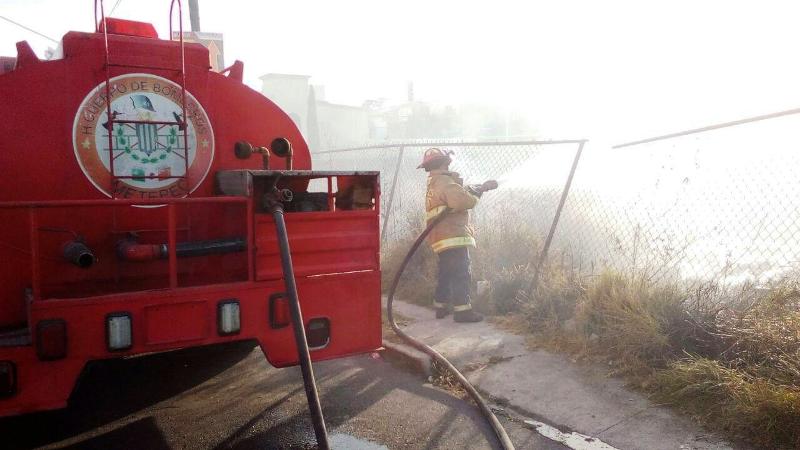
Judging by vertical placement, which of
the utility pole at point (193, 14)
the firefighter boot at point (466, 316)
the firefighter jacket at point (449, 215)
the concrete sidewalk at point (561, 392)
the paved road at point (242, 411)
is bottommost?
the paved road at point (242, 411)

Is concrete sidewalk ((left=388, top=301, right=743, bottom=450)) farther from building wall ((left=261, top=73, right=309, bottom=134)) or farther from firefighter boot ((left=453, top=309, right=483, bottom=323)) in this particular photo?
building wall ((left=261, top=73, right=309, bottom=134))

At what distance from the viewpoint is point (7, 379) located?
250 centimetres

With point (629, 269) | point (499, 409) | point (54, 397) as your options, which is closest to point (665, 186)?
point (629, 269)

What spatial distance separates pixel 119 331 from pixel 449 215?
3376 mm

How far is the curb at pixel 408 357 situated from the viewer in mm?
4203

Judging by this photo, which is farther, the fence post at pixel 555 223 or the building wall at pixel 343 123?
the building wall at pixel 343 123

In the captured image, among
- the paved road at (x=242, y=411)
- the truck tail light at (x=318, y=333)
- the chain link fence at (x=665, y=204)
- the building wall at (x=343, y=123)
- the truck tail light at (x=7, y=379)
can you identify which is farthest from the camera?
the building wall at (x=343, y=123)

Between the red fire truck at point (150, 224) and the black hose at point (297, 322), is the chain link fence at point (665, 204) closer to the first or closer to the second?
the red fire truck at point (150, 224)

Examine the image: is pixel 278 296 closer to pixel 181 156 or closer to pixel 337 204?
pixel 337 204

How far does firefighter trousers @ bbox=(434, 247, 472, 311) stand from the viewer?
17.7 ft

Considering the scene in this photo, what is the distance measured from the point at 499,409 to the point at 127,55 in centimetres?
302

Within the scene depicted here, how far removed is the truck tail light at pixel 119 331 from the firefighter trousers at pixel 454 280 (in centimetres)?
320

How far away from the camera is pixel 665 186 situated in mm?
4938

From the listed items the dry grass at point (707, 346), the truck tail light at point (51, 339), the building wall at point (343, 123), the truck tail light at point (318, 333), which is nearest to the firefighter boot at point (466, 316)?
the dry grass at point (707, 346)
